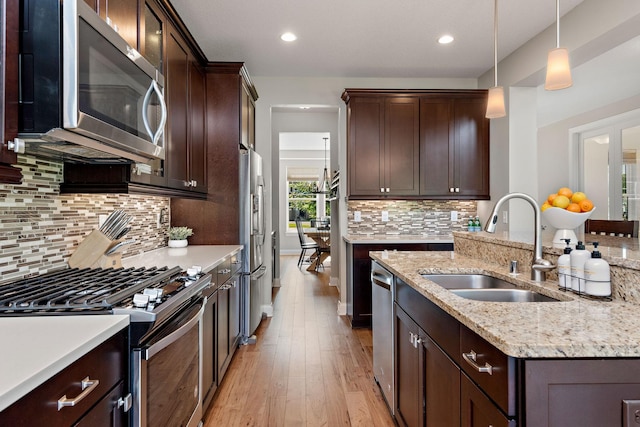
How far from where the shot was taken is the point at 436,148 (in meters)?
4.10

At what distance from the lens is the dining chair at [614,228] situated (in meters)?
3.64

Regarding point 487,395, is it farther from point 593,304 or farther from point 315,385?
point 315,385

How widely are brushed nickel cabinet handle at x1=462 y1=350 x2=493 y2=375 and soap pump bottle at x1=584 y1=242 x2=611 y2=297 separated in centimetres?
55

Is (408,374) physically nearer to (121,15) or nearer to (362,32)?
(121,15)

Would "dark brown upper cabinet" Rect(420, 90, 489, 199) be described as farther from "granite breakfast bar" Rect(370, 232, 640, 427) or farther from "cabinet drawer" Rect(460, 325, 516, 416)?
"cabinet drawer" Rect(460, 325, 516, 416)

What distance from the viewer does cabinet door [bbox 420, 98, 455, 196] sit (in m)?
4.08

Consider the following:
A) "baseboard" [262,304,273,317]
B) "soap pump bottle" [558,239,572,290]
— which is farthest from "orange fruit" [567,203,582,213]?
"baseboard" [262,304,273,317]

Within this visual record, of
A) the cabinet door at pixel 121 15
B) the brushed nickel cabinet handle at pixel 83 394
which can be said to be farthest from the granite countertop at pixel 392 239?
the brushed nickel cabinet handle at pixel 83 394

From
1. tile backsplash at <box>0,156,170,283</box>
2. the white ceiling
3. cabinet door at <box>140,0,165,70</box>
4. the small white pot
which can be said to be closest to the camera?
tile backsplash at <box>0,156,170,283</box>

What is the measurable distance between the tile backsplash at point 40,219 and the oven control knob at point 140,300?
67cm

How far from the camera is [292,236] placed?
989 cm

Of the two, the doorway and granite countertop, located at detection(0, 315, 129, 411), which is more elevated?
the doorway

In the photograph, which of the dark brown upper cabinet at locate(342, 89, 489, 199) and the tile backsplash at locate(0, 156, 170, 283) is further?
the dark brown upper cabinet at locate(342, 89, 489, 199)

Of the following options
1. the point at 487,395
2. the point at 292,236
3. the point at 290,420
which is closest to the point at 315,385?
the point at 290,420
